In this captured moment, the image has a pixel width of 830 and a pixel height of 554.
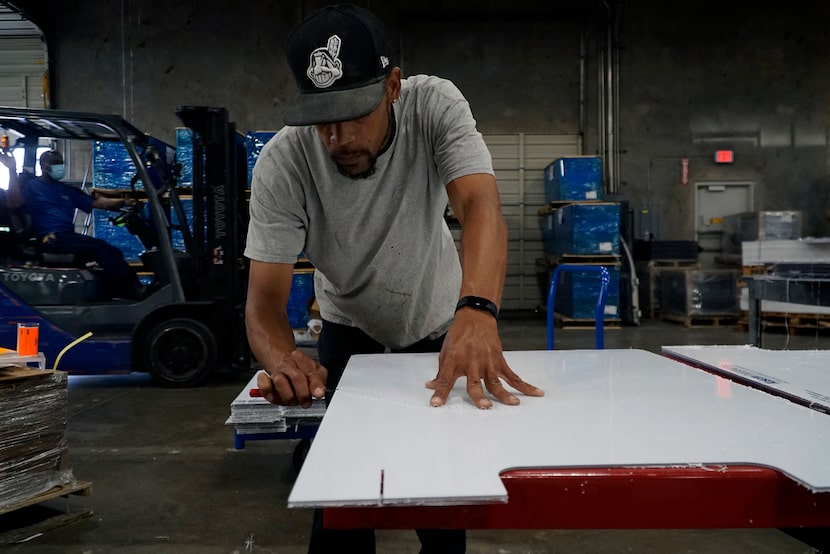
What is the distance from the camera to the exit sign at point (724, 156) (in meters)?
10.0

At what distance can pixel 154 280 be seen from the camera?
527cm

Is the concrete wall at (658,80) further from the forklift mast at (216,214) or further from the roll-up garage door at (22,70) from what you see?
the forklift mast at (216,214)

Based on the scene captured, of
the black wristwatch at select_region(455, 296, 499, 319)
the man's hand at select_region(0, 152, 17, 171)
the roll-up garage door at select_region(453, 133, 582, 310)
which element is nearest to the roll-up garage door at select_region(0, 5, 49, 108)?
the man's hand at select_region(0, 152, 17, 171)

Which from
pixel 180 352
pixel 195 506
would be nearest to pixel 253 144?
pixel 180 352

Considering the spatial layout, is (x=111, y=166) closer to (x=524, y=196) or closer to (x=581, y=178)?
(x=581, y=178)

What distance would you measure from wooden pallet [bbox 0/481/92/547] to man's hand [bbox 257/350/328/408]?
5.96 ft

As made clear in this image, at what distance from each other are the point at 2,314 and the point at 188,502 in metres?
3.31

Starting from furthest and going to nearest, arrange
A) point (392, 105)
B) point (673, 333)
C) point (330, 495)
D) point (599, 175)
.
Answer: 1. point (599, 175)
2. point (673, 333)
3. point (392, 105)
4. point (330, 495)

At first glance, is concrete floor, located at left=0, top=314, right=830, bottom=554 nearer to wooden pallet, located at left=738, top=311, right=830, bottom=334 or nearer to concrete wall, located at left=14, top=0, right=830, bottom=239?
wooden pallet, located at left=738, top=311, right=830, bottom=334

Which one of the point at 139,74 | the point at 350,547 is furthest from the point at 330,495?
the point at 139,74

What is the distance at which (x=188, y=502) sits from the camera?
270 centimetres

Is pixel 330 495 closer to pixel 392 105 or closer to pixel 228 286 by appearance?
pixel 392 105

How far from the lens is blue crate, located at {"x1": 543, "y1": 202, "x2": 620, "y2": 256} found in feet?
27.5

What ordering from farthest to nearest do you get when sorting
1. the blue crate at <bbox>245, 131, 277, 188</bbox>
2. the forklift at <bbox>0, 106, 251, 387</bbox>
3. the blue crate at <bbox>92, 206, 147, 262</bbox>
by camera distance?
the blue crate at <bbox>92, 206, 147, 262</bbox> → the blue crate at <bbox>245, 131, 277, 188</bbox> → the forklift at <bbox>0, 106, 251, 387</bbox>
